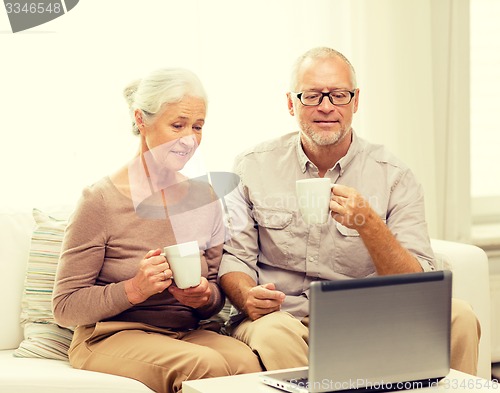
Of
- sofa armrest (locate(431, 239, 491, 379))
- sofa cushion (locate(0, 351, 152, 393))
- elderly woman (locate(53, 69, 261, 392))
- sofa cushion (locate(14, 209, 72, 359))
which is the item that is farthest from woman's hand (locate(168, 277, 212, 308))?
sofa armrest (locate(431, 239, 491, 379))

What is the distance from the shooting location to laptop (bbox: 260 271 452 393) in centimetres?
162

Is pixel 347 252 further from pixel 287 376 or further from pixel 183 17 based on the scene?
pixel 183 17

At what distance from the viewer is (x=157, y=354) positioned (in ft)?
7.03

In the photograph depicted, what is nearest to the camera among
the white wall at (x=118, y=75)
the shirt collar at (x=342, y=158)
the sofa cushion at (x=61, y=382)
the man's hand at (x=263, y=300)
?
the sofa cushion at (x=61, y=382)

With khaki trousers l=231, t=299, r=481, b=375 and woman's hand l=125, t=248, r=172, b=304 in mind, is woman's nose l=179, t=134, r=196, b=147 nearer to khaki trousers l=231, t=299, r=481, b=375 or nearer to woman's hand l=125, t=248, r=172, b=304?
woman's hand l=125, t=248, r=172, b=304

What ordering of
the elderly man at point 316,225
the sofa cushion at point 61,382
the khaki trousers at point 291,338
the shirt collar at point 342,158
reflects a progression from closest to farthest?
the sofa cushion at point 61,382
the khaki trousers at point 291,338
the elderly man at point 316,225
the shirt collar at point 342,158

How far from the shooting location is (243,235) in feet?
8.45

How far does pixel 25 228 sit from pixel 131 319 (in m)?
0.48

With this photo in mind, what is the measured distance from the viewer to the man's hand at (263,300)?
2.32 m

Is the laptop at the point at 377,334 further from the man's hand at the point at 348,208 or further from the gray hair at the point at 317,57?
the gray hair at the point at 317,57

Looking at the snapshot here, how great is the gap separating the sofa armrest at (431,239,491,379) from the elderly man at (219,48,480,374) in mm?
198

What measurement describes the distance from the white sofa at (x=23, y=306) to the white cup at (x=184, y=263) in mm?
262

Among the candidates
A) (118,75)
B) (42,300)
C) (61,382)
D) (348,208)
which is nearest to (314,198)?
(348,208)

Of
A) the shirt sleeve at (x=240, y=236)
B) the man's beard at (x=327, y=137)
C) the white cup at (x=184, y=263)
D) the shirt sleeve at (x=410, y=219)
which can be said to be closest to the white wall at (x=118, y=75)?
the shirt sleeve at (x=240, y=236)
